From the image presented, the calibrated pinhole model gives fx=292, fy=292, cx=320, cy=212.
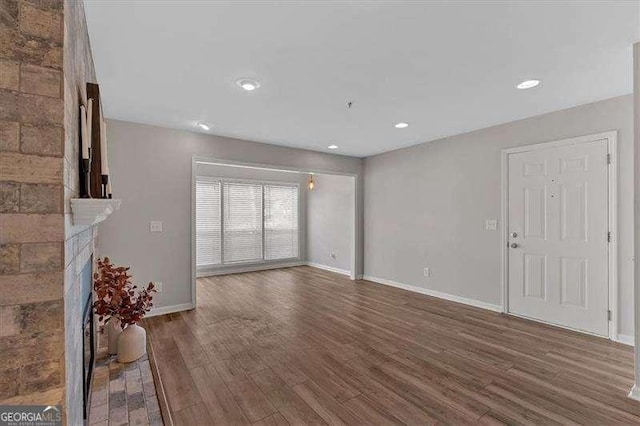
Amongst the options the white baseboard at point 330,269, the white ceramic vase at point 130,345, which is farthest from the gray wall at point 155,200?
the white baseboard at point 330,269

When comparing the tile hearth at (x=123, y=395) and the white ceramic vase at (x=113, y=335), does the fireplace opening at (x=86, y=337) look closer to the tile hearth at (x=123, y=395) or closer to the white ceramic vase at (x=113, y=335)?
the tile hearth at (x=123, y=395)

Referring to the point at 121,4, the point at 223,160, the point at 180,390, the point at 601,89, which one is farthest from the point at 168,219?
the point at 601,89

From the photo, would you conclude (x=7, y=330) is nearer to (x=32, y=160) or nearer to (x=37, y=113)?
(x=32, y=160)

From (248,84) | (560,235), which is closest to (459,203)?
(560,235)

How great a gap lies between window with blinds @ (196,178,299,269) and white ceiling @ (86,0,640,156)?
9.76 feet

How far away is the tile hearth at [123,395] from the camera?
1.81m

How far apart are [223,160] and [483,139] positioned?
3694 mm

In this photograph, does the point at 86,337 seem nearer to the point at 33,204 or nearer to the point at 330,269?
the point at 33,204

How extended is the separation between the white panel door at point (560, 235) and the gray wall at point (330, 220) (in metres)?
2.96

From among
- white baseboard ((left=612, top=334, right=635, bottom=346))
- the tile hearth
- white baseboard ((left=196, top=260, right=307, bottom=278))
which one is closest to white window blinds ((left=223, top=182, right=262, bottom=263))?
white baseboard ((left=196, top=260, right=307, bottom=278))

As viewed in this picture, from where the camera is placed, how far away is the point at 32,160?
2.82 feet

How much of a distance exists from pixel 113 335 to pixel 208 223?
154 inches

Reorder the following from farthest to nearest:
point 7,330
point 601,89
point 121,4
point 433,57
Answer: point 601,89
point 433,57
point 121,4
point 7,330

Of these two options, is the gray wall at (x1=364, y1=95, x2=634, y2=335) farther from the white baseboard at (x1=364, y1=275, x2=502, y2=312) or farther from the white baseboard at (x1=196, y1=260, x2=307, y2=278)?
the white baseboard at (x1=196, y1=260, x2=307, y2=278)
